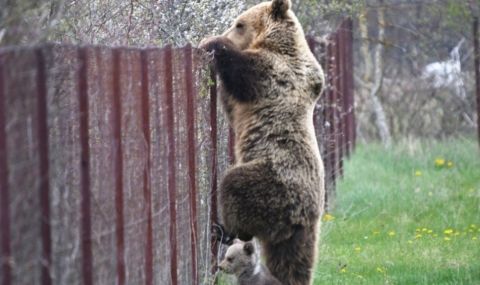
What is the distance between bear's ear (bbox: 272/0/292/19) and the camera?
792cm

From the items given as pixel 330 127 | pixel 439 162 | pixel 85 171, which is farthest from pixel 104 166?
pixel 439 162

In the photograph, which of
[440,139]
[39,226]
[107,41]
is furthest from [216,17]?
[440,139]

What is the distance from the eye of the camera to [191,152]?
6.73m

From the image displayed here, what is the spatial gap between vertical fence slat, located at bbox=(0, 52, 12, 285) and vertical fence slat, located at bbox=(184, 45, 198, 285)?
108 inches

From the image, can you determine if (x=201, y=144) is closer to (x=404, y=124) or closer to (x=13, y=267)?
(x=13, y=267)

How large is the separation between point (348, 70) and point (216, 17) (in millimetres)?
7077

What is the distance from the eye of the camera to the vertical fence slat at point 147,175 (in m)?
5.52

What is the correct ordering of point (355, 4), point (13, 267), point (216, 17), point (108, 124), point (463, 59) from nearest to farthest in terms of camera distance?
point (13, 267), point (108, 124), point (216, 17), point (355, 4), point (463, 59)

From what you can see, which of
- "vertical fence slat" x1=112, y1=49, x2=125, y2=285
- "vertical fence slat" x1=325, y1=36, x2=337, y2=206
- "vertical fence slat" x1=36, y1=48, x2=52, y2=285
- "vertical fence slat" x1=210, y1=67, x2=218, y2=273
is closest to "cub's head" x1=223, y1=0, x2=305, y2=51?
"vertical fence slat" x1=210, y1=67, x2=218, y2=273

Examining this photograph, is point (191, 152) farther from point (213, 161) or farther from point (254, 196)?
point (213, 161)

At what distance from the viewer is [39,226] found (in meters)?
4.23

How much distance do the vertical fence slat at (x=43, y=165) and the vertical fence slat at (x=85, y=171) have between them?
385 millimetres

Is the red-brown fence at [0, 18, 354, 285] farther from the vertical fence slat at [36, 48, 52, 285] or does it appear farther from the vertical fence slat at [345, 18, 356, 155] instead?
the vertical fence slat at [345, 18, 356, 155]

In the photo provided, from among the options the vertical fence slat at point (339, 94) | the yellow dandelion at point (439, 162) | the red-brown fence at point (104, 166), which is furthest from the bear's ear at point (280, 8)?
the yellow dandelion at point (439, 162)
